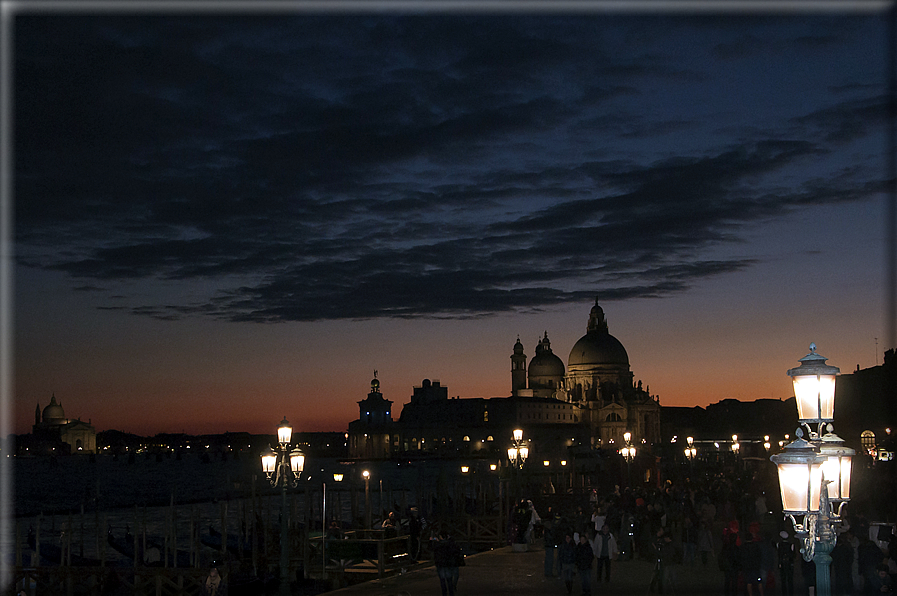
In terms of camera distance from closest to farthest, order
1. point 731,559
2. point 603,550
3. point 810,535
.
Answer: point 810,535 → point 731,559 → point 603,550

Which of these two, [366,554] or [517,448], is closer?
[366,554]

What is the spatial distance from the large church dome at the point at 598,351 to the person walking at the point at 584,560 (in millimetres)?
108375

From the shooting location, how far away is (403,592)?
46.7 feet

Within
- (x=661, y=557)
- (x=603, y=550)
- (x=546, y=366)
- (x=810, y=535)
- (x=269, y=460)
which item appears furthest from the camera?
(x=546, y=366)

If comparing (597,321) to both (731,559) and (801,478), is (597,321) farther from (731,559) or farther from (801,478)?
(801,478)

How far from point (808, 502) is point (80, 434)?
19172 centimetres

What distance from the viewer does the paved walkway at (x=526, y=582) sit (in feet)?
47.3

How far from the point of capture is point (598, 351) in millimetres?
121375

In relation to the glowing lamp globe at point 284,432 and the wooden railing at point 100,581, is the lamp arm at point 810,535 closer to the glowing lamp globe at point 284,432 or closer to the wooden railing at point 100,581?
the glowing lamp globe at point 284,432

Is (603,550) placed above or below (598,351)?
below

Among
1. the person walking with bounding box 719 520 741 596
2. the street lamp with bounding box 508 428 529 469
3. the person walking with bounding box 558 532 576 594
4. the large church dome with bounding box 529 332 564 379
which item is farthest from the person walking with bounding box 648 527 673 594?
the large church dome with bounding box 529 332 564 379

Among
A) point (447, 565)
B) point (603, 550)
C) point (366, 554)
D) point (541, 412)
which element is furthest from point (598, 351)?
point (447, 565)

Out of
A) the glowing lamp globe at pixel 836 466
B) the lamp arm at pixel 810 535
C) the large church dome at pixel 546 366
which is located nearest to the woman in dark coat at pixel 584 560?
the glowing lamp globe at pixel 836 466

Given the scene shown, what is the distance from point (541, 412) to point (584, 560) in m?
108
